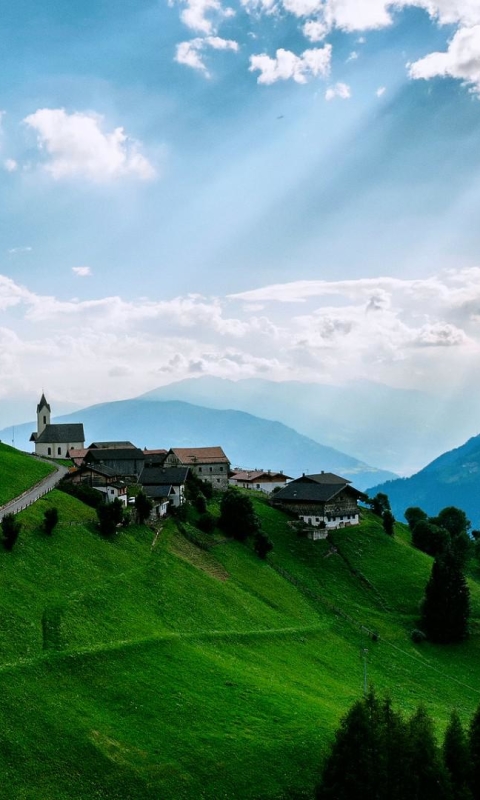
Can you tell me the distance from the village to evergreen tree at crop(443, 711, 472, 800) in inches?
2286

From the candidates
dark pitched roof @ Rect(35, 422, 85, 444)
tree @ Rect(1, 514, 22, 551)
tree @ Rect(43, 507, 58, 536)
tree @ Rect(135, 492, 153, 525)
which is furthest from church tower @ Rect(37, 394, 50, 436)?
tree @ Rect(1, 514, 22, 551)

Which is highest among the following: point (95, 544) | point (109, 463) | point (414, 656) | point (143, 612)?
point (109, 463)

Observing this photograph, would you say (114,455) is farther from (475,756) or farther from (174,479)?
(475,756)

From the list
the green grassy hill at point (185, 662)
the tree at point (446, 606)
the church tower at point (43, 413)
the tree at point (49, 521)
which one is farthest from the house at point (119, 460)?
the tree at point (446, 606)

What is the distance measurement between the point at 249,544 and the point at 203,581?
70.6 feet

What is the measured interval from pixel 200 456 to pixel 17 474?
4938cm

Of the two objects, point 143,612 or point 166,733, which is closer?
point 166,733

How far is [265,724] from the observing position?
45406 millimetres

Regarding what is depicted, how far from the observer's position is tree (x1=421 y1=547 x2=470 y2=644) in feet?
275

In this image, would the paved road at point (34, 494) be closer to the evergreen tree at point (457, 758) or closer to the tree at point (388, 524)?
the evergreen tree at point (457, 758)

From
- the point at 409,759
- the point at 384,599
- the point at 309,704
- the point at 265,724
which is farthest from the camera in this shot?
the point at 384,599

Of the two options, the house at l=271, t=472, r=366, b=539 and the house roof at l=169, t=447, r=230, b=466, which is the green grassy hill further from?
the house roof at l=169, t=447, r=230, b=466

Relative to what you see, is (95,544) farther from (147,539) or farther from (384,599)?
(384,599)

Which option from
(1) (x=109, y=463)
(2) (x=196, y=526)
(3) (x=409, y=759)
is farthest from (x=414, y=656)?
(1) (x=109, y=463)
